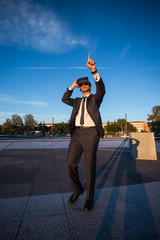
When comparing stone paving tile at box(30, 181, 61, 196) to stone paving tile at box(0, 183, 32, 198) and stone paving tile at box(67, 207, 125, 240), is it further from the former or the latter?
stone paving tile at box(67, 207, 125, 240)

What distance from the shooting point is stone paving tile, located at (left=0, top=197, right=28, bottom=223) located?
167 cm

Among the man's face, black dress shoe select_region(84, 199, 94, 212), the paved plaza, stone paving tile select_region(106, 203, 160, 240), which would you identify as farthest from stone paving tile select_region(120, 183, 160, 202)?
the man's face

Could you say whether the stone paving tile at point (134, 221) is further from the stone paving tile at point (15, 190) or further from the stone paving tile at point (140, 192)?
the stone paving tile at point (15, 190)

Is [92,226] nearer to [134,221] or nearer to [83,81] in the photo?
[134,221]

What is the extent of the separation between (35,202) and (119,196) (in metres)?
1.43

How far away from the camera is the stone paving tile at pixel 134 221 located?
1447 mm

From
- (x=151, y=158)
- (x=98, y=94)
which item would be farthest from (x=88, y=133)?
(x=151, y=158)

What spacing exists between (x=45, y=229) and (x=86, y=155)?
3.30 feet

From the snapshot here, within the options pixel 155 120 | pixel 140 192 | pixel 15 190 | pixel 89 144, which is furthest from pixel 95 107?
pixel 155 120

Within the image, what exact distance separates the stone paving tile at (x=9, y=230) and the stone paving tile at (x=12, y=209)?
74 mm

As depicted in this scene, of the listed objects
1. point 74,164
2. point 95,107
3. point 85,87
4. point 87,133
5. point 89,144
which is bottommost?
point 74,164

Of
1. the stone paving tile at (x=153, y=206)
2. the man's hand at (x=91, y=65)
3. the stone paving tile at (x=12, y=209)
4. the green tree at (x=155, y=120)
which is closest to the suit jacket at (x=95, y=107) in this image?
the man's hand at (x=91, y=65)

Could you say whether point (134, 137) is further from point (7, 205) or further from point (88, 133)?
point (7, 205)

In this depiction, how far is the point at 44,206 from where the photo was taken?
196 cm
